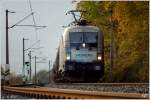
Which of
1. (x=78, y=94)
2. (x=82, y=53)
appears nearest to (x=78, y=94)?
(x=78, y=94)

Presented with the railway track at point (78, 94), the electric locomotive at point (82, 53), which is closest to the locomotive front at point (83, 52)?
the electric locomotive at point (82, 53)

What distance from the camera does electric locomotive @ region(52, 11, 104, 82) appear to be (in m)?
26.6

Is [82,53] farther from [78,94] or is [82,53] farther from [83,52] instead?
[78,94]

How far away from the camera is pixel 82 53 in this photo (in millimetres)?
26516

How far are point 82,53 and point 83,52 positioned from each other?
7 cm

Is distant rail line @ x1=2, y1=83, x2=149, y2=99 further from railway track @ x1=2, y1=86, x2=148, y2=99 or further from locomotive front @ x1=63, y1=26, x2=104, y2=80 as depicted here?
locomotive front @ x1=63, y1=26, x2=104, y2=80

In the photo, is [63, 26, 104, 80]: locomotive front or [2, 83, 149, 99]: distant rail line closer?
[2, 83, 149, 99]: distant rail line

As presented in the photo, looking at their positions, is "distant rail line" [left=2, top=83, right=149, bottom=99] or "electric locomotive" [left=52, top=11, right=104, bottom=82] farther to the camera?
"electric locomotive" [left=52, top=11, right=104, bottom=82]

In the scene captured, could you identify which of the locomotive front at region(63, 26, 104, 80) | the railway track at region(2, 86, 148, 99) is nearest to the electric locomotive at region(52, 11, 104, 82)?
the locomotive front at region(63, 26, 104, 80)

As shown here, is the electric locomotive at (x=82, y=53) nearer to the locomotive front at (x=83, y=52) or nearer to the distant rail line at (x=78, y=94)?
the locomotive front at (x=83, y=52)

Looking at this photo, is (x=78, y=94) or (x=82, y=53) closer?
(x=78, y=94)

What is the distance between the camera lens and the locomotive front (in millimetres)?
26562

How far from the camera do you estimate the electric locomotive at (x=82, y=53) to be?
87.2 ft

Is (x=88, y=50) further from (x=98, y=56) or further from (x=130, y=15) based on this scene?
(x=130, y=15)
